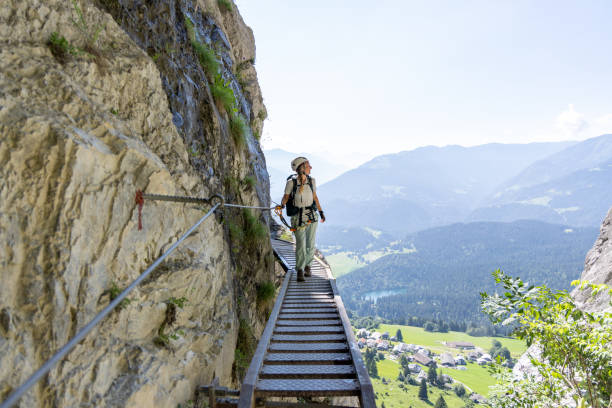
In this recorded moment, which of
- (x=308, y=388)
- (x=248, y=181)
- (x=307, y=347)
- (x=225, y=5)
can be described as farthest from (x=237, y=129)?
(x=225, y=5)

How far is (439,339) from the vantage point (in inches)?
4685

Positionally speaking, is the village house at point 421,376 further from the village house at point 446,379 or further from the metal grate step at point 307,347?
the metal grate step at point 307,347

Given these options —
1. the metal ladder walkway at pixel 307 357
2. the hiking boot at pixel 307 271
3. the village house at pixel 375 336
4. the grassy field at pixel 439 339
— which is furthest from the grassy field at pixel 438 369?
the metal ladder walkway at pixel 307 357

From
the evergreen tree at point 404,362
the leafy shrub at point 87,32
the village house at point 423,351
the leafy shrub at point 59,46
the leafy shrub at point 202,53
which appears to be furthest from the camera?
the village house at point 423,351

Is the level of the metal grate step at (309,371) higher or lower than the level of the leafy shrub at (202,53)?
lower

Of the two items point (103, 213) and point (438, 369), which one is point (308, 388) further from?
point (438, 369)

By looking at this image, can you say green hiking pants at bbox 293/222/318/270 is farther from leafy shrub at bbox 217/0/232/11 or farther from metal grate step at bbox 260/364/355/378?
leafy shrub at bbox 217/0/232/11

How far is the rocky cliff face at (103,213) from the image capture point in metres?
2.15

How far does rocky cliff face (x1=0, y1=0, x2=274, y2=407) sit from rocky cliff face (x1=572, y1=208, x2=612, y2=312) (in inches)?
388

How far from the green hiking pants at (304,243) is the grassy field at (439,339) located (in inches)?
4473

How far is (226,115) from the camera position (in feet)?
22.2

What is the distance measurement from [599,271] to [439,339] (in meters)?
122

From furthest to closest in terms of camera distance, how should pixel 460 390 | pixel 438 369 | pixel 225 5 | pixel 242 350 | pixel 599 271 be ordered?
1. pixel 438 369
2. pixel 460 390
3. pixel 225 5
4. pixel 599 271
5. pixel 242 350

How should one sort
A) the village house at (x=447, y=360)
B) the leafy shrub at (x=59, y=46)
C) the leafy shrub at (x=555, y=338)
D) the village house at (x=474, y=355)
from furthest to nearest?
the village house at (x=474, y=355), the village house at (x=447, y=360), the leafy shrub at (x=555, y=338), the leafy shrub at (x=59, y=46)
